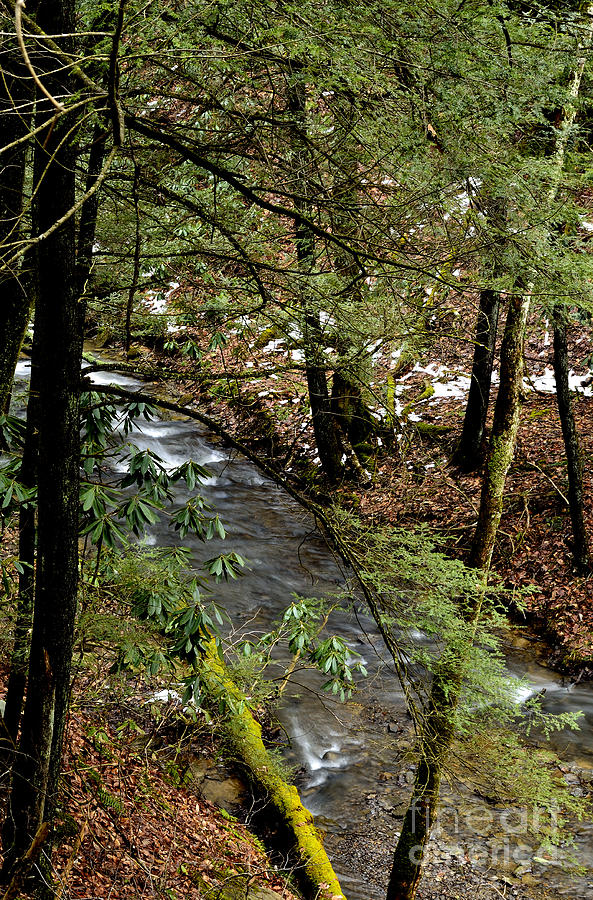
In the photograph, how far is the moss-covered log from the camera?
5363mm

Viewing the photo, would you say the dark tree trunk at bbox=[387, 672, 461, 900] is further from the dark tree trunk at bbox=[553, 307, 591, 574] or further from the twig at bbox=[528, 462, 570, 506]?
the twig at bbox=[528, 462, 570, 506]

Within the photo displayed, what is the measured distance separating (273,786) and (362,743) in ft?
4.90

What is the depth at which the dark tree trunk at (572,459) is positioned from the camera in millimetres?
8234

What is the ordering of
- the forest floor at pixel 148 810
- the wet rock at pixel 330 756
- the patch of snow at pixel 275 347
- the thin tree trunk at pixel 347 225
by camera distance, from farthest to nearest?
1. the patch of snow at pixel 275 347
2. the wet rock at pixel 330 756
3. the forest floor at pixel 148 810
4. the thin tree trunk at pixel 347 225

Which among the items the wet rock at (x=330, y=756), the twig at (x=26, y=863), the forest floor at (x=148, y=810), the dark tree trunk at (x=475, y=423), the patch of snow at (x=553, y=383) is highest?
the patch of snow at (x=553, y=383)

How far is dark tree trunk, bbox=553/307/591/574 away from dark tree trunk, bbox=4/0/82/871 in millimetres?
6548

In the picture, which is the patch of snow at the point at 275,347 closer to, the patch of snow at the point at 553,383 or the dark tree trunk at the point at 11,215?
the patch of snow at the point at 553,383

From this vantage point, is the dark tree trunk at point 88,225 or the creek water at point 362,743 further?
the creek water at point 362,743

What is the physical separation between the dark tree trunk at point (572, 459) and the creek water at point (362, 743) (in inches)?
58.3

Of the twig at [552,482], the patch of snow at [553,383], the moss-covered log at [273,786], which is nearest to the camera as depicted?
the moss-covered log at [273,786]

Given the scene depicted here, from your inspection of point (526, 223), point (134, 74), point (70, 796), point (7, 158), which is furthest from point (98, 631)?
point (526, 223)

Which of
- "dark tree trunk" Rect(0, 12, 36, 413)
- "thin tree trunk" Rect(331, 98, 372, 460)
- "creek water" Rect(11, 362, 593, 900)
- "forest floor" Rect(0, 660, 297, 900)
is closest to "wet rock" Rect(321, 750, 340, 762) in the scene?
"creek water" Rect(11, 362, 593, 900)

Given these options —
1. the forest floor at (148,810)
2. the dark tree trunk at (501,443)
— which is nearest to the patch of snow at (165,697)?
the forest floor at (148,810)

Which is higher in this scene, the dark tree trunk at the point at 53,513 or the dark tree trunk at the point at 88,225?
the dark tree trunk at the point at 88,225
